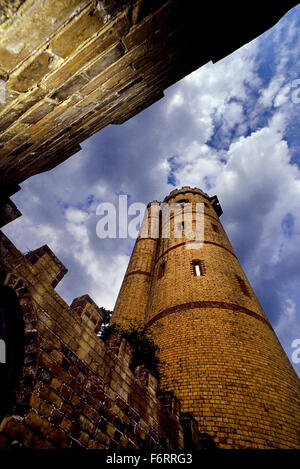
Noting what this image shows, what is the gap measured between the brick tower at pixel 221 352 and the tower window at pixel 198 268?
0.14 feet

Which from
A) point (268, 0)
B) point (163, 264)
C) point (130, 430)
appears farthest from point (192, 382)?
point (268, 0)

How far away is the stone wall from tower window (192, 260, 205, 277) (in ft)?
16.9

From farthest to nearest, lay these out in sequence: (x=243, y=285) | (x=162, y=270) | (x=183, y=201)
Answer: (x=183, y=201)
(x=162, y=270)
(x=243, y=285)

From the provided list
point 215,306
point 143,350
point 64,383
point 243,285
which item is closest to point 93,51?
point 64,383

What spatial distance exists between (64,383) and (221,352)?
446 cm

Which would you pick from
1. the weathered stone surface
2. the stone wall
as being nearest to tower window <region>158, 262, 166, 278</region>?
the stone wall

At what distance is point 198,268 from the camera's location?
329 inches

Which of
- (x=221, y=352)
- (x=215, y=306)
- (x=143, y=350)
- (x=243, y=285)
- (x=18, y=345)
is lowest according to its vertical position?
(x=18, y=345)

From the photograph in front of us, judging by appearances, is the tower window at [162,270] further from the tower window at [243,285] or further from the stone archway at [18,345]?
the stone archway at [18,345]

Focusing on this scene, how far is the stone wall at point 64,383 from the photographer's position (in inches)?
75.4

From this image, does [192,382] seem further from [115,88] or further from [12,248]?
[115,88]

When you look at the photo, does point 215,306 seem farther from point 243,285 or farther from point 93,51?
point 93,51

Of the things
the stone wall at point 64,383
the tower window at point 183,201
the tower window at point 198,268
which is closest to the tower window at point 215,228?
the tower window at point 183,201
